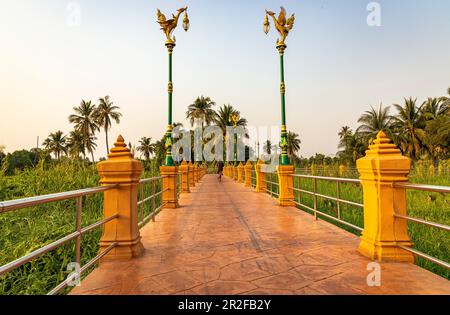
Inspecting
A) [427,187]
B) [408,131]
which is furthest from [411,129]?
[427,187]

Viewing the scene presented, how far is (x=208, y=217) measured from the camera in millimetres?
8086

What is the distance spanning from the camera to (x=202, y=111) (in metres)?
54.7

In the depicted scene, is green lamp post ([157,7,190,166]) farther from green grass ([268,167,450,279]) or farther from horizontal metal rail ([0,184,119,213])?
horizontal metal rail ([0,184,119,213])

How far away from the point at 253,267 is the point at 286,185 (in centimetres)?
638

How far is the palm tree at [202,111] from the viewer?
54.6m

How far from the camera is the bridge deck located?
3.15 meters

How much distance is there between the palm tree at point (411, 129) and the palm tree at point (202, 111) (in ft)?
107

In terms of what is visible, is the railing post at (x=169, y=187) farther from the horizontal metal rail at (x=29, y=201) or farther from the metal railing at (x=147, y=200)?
the horizontal metal rail at (x=29, y=201)

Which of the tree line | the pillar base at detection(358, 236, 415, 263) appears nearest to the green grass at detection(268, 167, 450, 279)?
the pillar base at detection(358, 236, 415, 263)

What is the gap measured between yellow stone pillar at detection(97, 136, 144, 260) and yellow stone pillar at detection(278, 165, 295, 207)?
6461 millimetres
